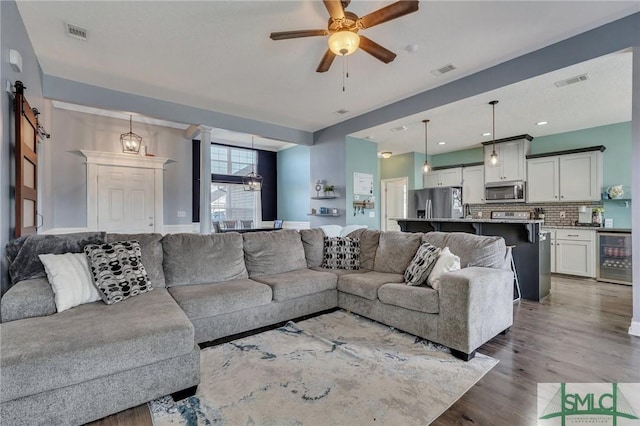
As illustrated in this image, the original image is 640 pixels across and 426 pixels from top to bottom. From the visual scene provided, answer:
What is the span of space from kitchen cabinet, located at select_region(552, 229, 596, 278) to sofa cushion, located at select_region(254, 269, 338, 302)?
4.64m

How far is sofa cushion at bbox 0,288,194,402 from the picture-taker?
4.43 feet

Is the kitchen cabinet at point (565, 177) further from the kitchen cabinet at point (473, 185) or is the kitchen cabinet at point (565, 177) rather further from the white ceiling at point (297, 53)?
the kitchen cabinet at point (473, 185)

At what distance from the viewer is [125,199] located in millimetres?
5609

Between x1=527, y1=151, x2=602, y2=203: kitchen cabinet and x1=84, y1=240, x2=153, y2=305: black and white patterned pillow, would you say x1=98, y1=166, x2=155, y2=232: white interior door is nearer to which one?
x1=84, y1=240, x2=153, y2=305: black and white patterned pillow

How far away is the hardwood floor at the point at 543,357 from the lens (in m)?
1.66

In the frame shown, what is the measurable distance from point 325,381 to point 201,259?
169 cm

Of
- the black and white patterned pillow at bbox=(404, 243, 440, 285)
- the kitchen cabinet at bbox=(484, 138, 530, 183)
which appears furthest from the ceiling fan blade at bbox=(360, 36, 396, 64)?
the kitchen cabinet at bbox=(484, 138, 530, 183)

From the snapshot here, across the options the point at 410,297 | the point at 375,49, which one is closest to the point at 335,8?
the point at 375,49

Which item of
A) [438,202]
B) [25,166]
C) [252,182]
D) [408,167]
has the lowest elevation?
[438,202]

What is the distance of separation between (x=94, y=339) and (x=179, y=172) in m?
5.24

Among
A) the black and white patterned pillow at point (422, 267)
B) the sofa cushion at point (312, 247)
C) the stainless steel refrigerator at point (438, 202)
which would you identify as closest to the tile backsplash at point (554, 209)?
the stainless steel refrigerator at point (438, 202)

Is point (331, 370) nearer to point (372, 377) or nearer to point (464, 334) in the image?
point (372, 377)

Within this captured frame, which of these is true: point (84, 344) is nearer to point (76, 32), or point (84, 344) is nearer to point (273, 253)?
point (273, 253)

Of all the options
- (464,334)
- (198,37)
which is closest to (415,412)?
(464,334)
